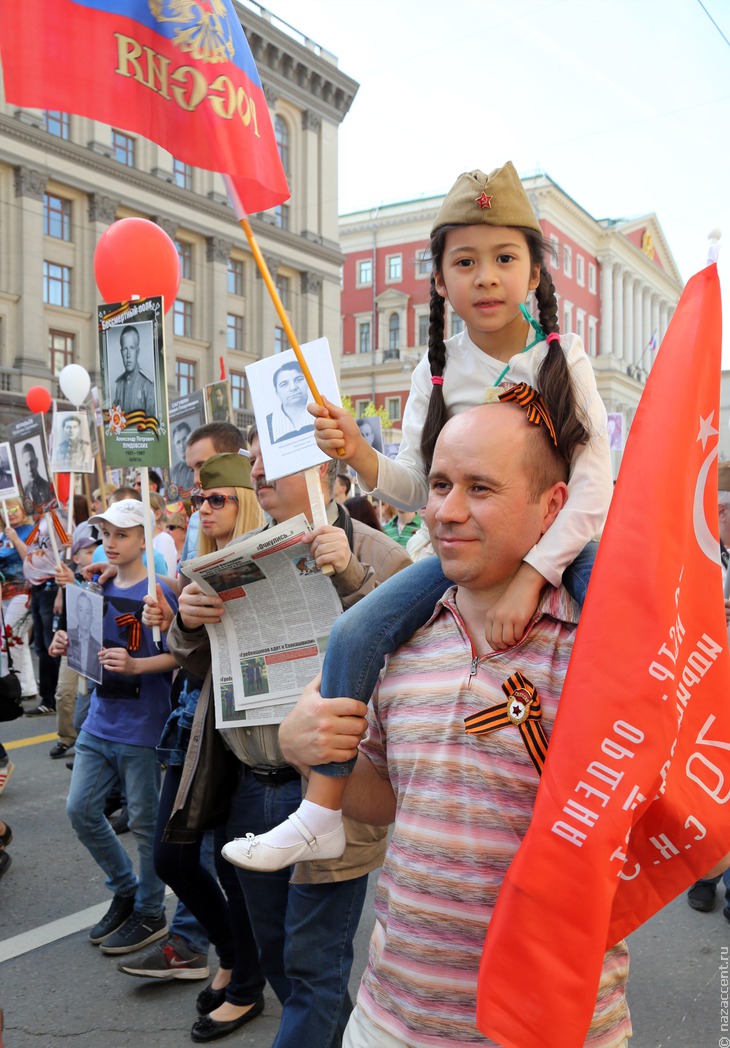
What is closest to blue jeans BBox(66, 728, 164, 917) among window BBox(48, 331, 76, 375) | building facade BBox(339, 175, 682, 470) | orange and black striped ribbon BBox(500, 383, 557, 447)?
orange and black striped ribbon BBox(500, 383, 557, 447)

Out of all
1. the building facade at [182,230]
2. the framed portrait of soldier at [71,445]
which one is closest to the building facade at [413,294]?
the building facade at [182,230]

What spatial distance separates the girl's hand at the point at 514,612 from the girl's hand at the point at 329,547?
1.04 metres

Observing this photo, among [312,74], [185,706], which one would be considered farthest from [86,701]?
[312,74]

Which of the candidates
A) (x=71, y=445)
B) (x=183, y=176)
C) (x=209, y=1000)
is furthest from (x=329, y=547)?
(x=183, y=176)

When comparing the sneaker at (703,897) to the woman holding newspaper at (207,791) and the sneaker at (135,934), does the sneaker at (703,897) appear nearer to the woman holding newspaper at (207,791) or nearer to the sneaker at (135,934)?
the woman holding newspaper at (207,791)

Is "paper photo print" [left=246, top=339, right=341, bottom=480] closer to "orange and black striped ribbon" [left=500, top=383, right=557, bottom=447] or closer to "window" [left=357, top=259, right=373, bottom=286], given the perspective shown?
"orange and black striped ribbon" [left=500, top=383, right=557, bottom=447]

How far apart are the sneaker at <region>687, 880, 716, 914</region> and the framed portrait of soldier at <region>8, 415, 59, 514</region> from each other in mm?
6603

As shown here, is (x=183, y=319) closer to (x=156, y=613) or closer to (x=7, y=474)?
(x=7, y=474)

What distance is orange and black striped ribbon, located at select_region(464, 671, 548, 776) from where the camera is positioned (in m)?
1.58

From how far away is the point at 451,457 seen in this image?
172cm

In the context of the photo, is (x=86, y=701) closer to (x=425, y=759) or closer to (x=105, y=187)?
(x=425, y=759)

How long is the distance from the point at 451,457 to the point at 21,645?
808cm

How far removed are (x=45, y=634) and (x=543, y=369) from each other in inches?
315

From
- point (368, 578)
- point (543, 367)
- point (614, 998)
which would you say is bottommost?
point (614, 998)
